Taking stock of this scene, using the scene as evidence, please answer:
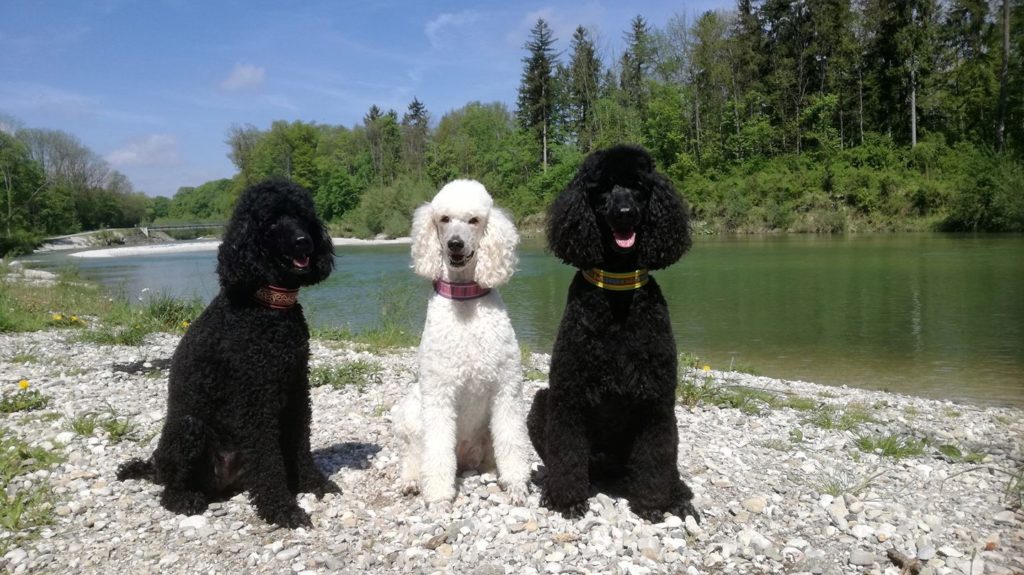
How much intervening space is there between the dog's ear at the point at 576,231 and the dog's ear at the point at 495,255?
0.27 m

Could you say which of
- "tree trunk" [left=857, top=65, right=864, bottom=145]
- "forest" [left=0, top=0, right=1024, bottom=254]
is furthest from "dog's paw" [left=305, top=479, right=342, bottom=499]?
"tree trunk" [left=857, top=65, right=864, bottom=145]

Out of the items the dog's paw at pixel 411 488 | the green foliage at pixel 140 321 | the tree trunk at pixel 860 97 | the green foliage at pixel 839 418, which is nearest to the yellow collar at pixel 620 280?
the dog's paw at pixel 411 488

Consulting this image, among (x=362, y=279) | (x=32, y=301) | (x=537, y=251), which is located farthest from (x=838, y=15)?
(x=32, y=301)

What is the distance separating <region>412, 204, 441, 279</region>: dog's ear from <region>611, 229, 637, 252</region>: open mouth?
944 millimetres

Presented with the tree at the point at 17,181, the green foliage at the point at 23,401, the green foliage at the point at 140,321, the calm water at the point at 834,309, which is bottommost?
the calm water at the point at 834,309

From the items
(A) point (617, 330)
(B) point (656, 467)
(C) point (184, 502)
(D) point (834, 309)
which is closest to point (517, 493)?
(B) point (656, 467)

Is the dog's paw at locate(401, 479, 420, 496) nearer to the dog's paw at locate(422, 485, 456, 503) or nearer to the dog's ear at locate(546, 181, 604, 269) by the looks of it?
the dog's paw at locate(422, 485, 456, 503)

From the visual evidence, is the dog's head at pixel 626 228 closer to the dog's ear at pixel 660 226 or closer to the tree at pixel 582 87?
the dog's ear at pixel 660 226

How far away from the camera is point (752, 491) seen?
3557 mm

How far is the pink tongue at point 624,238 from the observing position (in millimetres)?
2898

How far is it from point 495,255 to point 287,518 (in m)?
1.68

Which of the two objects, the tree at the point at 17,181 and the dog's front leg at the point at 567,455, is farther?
the tree at the point at 17,181

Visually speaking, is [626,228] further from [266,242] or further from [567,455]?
[266,242]

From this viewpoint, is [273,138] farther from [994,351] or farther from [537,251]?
[994,351]
